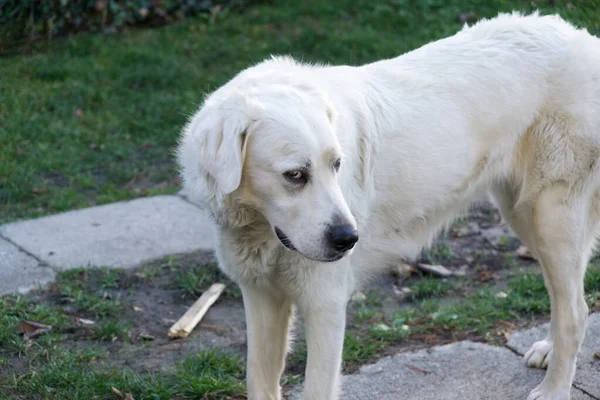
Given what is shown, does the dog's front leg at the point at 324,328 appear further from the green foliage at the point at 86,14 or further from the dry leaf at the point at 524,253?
the green foliage at the point at 86,14

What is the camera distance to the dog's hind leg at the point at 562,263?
4.09m

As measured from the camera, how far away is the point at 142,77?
835 cm

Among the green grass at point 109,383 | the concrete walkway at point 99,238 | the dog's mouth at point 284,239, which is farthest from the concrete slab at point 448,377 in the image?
the concrete walkway at point 99,238

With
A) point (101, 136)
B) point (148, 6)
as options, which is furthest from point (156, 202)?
point (148, 6)

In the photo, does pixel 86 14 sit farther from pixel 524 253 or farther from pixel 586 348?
pixel 586 348

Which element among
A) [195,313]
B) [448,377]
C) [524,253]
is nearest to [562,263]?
[448,377]

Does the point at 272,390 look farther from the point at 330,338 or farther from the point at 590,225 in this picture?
the point at 590,225

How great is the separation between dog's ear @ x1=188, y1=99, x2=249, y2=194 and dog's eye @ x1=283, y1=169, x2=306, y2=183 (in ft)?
0.58

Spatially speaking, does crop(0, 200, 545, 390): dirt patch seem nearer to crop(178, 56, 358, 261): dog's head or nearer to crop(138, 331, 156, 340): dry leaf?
crop(138, 331, 156, 340): dry leaf

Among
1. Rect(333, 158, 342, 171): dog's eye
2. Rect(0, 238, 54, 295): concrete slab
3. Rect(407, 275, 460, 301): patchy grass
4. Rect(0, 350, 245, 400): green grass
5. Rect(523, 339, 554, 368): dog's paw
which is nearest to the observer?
Rect(333, 158, 342, 171): dog's eye

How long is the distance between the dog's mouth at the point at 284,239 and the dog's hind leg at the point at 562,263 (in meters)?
1.36

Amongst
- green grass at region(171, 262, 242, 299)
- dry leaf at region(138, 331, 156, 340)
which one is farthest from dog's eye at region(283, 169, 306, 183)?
green grass at region(171, 262, 242, 299)

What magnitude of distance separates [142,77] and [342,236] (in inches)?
216

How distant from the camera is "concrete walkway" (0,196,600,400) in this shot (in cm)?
424
